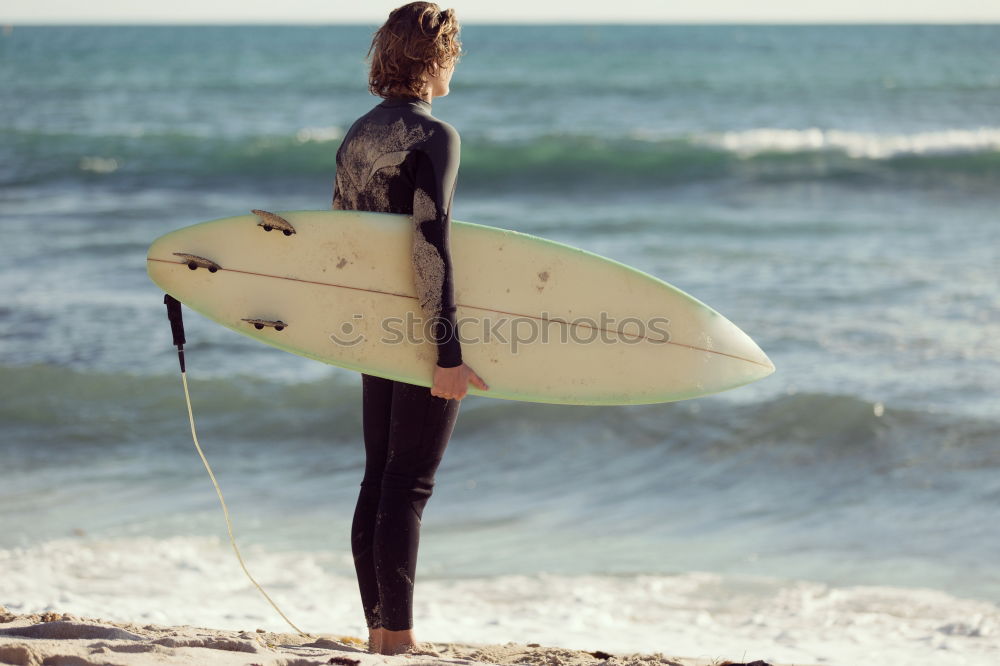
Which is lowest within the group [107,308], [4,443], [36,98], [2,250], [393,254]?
[4,443]

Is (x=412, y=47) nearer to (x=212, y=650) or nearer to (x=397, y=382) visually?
(x=397, y=382)

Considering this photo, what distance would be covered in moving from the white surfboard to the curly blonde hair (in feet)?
1.17

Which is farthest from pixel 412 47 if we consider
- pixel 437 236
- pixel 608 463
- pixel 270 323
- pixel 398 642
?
pixel 608 463

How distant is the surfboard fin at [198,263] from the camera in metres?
2.44

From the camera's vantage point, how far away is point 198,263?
2.44 m

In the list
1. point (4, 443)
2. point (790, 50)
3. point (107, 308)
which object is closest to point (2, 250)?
point (107, 308)

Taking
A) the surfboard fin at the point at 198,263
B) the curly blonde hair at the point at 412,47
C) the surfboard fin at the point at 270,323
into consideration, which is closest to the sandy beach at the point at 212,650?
the surfboard fin at the point at 270,323

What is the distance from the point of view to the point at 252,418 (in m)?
4.79

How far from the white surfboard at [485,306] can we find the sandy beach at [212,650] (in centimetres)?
62

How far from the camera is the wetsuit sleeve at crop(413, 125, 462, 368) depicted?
1.87 metres

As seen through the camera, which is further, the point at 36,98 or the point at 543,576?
the point at 36,98

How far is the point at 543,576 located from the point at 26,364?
11.4ft

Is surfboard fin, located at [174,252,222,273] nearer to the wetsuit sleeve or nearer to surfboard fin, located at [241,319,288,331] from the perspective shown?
surfboard fin, located at [241,319,288,331]

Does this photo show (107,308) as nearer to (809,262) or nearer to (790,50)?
(809,262)
